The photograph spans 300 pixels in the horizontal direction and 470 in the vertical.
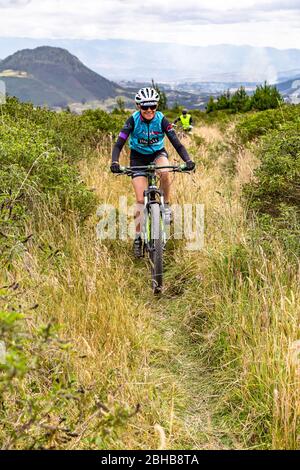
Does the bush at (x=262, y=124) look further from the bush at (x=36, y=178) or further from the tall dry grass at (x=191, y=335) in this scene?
the bush at (x=36, y=178)

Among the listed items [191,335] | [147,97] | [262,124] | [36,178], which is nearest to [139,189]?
[147,97]

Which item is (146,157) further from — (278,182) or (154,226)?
(278,182)

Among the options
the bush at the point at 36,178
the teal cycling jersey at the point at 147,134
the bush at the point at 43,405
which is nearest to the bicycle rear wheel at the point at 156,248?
the bush at the point at 36,178

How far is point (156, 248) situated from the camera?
5500 mm

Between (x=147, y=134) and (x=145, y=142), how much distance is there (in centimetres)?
13

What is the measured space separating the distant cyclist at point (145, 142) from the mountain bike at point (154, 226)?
0.15 metres

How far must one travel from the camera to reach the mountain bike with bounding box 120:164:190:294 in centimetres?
545

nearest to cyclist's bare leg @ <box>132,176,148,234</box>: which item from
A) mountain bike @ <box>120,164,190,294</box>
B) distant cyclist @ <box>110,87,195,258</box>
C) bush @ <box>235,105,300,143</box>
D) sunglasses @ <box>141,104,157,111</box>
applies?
distant cyclist @ <box>110,87,195,258</box>

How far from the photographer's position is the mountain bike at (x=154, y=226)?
17.9 ft

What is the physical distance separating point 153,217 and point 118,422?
3649mm

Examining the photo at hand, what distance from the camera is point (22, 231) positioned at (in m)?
5.36

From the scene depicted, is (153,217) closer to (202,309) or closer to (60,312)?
(202,309)

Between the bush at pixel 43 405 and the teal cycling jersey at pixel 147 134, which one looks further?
the teal cycling jersey at pixel 147 134

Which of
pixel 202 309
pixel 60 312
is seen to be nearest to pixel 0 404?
pixel 60 312
